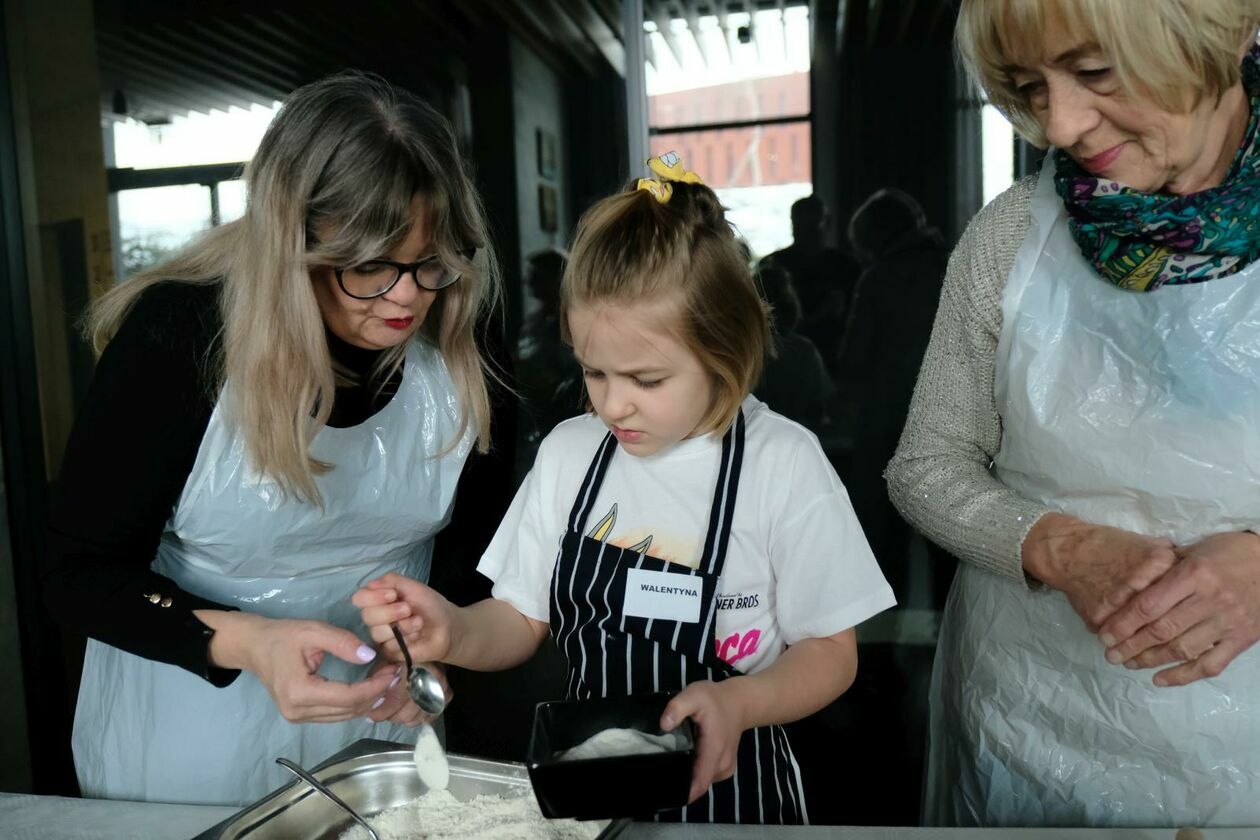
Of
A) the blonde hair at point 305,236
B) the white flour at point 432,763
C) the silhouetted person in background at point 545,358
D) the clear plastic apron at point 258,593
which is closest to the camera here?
the white flour at point 432,763

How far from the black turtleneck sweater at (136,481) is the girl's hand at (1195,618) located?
95 centimetres

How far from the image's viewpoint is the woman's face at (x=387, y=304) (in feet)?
3.93

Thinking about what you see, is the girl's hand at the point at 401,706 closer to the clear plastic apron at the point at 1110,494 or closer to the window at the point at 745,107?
the clear plastic apron at the point at 1110,494

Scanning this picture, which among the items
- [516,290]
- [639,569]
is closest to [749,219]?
[516,290]

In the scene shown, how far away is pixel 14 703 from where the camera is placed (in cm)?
231

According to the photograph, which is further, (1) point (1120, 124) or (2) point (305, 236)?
(2) point (305, 236)

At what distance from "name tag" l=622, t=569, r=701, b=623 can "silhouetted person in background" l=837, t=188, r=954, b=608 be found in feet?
4.22

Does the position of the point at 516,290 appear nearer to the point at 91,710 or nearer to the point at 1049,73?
the point at 91,710

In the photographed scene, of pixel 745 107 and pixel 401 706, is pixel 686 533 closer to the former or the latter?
pixel 401 706

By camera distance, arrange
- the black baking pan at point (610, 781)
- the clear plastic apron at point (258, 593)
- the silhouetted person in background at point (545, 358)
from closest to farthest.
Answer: the black baking pan at point (610, 781)
the clear plastic apron at point (258, 593)
the silhouetted person in background at point (545, 358)

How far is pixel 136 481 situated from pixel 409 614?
14.6 inches

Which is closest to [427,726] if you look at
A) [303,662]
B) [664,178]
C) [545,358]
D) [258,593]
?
[303,662]

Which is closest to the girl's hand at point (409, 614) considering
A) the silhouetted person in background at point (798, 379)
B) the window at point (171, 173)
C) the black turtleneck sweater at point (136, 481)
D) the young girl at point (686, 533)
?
the young girl at point (686, 533)

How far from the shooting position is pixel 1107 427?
1116 millimetres
